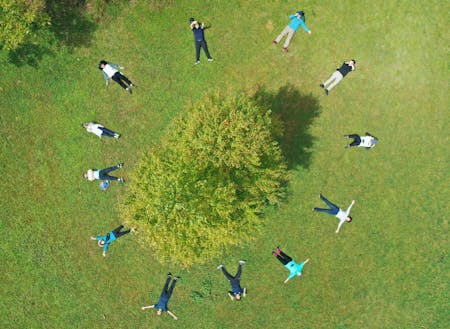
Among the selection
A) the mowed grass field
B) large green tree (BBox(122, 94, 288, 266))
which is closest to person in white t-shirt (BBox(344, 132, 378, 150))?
the mowed grass field

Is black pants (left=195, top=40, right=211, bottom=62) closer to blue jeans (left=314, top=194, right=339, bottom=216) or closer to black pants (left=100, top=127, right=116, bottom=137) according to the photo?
black pants (left=100, top=127, right=116, bottom=137)

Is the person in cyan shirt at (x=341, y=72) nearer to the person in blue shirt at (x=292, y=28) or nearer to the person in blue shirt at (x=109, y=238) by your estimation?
the person in blue shirt at (x=292, y=28)

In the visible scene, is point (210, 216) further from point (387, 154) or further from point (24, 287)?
point (24, 287)

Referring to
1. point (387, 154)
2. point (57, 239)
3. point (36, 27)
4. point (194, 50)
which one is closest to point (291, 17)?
point (194, 50)

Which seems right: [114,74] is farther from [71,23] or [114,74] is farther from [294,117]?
[294,117]

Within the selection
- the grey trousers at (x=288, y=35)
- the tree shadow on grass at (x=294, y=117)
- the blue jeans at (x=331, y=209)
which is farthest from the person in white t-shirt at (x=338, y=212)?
the grey trousers at (x=288, y=35)

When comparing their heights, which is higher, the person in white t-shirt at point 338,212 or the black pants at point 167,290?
the person in white t-shirt at point 338,212
